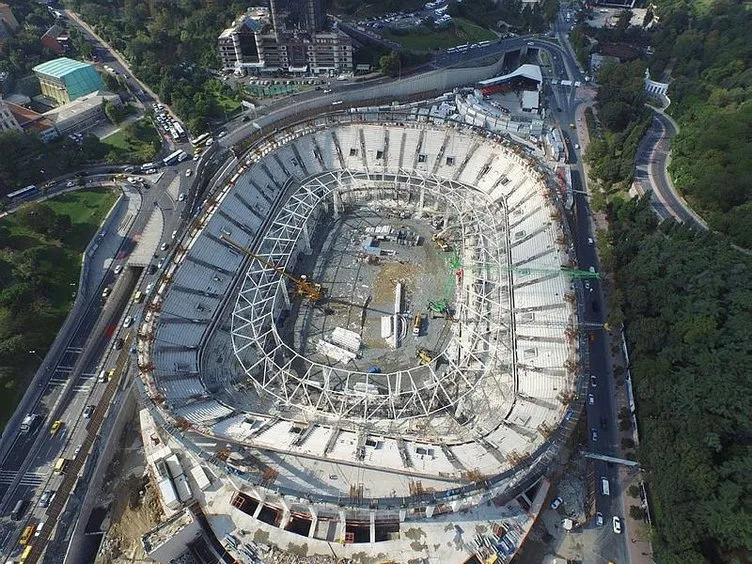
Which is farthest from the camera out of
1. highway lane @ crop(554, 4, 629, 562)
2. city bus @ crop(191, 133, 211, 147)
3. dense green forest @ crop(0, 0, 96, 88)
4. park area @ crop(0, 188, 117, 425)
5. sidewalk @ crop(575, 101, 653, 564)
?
dense green forest @ crop(0, 0, 96, 88)

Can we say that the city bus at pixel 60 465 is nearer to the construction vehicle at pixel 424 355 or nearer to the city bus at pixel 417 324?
the construction vehicle at pixel 424 355

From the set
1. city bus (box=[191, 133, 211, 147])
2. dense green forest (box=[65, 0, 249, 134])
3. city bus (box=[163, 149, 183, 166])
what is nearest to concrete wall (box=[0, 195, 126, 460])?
city bus (box=[163, 149, 183, 166])

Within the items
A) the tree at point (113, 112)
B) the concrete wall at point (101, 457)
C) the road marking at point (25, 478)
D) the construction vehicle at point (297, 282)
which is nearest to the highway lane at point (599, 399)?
the construction vehicle at point (297, 282)

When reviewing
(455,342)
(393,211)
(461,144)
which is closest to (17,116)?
(393,211)

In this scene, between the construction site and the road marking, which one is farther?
the construction site

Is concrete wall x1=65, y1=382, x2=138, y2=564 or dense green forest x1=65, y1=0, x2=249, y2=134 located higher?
dense green forest x1=65, y1=0, x2=249, y2=134

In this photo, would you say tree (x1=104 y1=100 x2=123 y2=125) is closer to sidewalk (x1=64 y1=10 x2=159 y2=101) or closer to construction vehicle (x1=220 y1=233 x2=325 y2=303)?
sidewalk (x1=64 y1=10 x2=159 y2=101)

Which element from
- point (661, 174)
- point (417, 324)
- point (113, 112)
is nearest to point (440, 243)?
point (417, 324)

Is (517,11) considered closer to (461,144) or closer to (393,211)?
(461,144)
